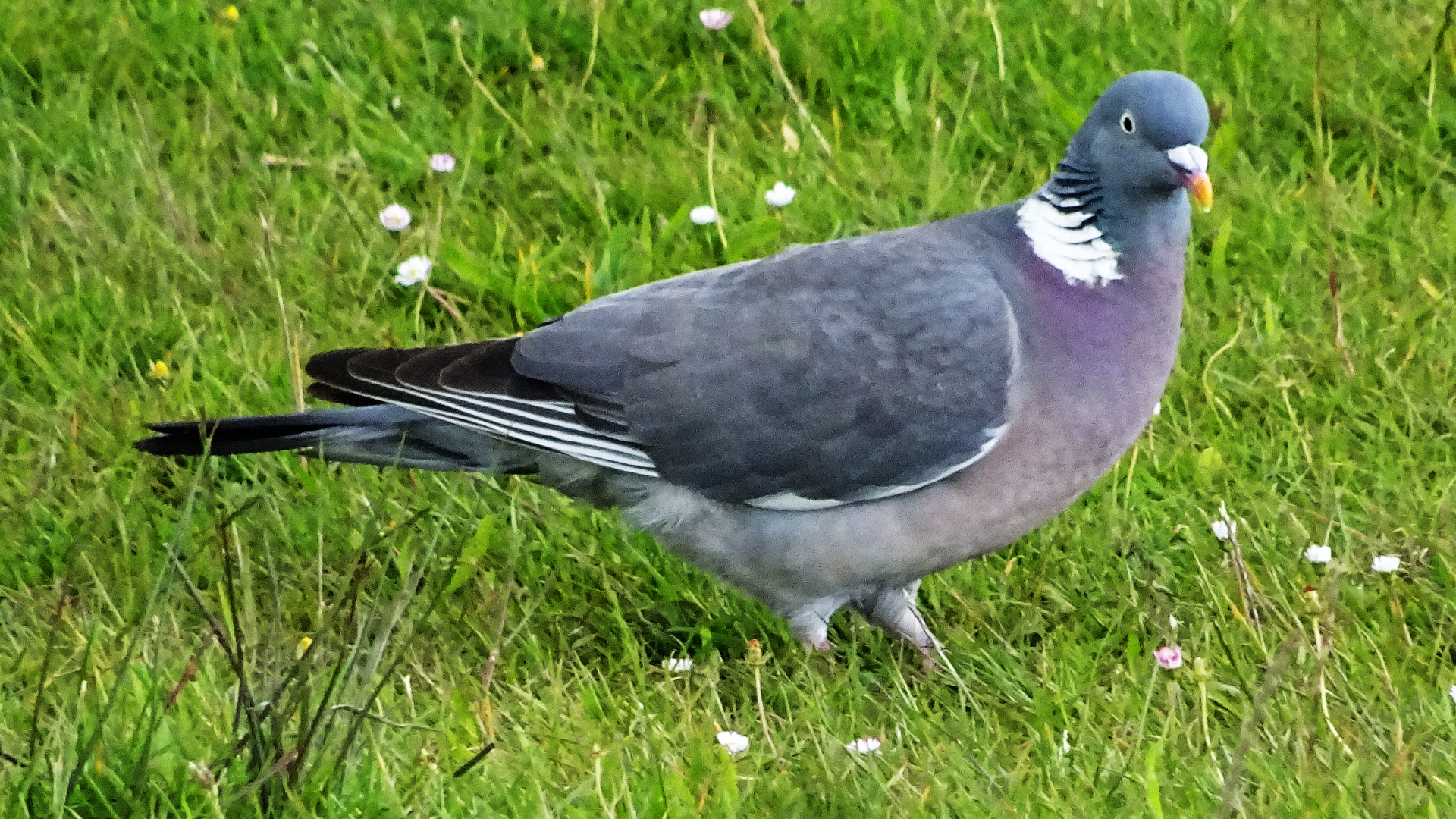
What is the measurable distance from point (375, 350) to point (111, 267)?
1368 millimetres

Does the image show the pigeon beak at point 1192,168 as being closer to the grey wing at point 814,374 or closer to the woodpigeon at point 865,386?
the woodpigeon at point 865,386

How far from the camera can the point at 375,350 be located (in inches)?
138

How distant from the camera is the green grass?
271cm

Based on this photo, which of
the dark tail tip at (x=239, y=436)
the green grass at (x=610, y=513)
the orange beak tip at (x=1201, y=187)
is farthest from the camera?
the dark tail tip at (x=239, y=436)

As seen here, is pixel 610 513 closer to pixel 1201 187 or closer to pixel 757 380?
pixel 757 380

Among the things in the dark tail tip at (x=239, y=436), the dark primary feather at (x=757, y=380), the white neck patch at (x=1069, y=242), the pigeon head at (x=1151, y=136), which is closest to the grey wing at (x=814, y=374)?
the dark primary feather at (x=757, y=380)

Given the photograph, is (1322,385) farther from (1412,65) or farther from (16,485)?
(16,485)

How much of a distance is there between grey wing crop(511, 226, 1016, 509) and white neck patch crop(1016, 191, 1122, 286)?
5.0 inches

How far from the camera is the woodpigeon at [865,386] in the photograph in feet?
10.7

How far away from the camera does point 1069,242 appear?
11.0ft

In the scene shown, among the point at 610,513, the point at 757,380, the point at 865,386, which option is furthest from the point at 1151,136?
the point at 610,513

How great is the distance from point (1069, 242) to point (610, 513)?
1.19 meters

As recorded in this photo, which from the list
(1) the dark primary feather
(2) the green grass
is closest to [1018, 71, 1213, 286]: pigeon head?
(1) the dark primary feather

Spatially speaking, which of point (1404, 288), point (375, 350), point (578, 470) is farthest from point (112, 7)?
point (1404, 288)
